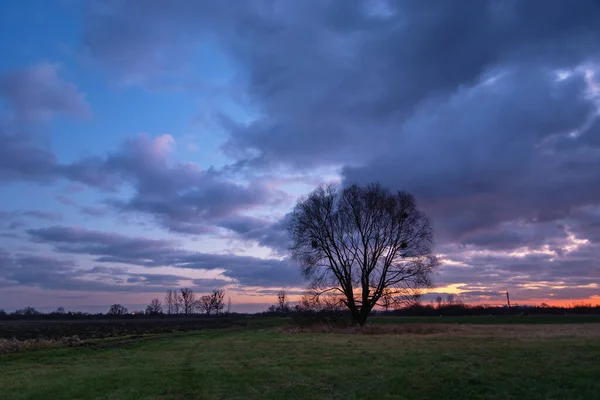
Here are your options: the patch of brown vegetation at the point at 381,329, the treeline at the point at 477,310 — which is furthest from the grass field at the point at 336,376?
the treeline at the point at 477,310

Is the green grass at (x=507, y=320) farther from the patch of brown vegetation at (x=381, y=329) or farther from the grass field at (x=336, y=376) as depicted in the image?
the grass field at (x=336, y=376)

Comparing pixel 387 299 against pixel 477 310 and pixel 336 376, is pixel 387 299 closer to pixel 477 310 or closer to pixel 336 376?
Answer: pixel 336 376

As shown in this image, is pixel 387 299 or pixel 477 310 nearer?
pixel 387 299

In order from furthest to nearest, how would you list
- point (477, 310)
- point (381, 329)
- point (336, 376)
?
1. point (477, 310)
2. point (381, 329)
3. point (336, 376)

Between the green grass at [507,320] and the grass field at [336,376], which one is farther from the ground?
the grass field at [336,376]

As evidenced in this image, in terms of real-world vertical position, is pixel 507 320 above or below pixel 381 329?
below

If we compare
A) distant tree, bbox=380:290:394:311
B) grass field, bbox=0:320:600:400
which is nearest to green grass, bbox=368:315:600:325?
distant tree, bbox=380:290:394:311

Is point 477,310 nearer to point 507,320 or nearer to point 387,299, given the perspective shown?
point 507,320

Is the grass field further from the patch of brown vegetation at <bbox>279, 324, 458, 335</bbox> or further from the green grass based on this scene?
the green grass

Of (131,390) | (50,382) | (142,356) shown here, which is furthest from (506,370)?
(142,356)

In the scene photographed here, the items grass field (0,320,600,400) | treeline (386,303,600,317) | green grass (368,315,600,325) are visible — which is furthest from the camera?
treeline (386,303,600,317)

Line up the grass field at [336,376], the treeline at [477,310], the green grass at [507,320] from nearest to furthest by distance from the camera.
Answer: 1. the grass field at [336,376]
2. the green grass at [507,320]
3. the treeline at [477,310]

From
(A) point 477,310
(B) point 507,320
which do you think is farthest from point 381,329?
(A) point 477,310

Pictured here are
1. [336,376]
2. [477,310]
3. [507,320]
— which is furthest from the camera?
[477,310]
